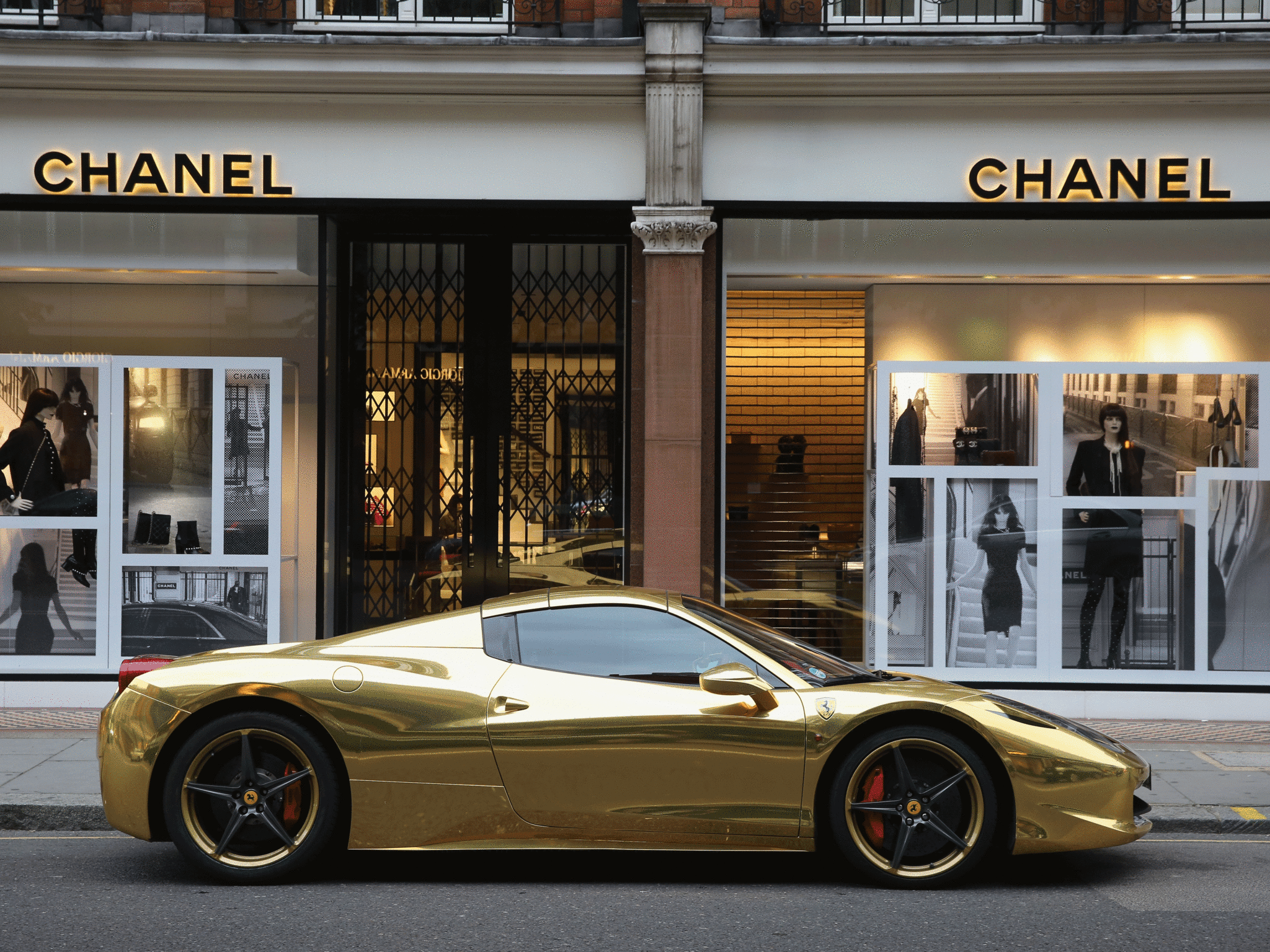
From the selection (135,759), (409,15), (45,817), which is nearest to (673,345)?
(409,15)

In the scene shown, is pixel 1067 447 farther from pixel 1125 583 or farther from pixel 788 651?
pixel 788 651

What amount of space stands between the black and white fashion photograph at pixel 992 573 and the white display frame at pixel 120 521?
17.3 feet

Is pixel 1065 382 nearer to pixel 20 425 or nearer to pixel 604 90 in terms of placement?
pixel 604 90

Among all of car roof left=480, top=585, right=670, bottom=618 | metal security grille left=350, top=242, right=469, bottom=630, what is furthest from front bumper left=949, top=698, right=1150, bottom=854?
metal security grille left=350, top=242, right=469, bottom=630

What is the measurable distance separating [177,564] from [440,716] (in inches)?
216

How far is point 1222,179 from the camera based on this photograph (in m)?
9.73

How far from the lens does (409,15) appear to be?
33.6 feet

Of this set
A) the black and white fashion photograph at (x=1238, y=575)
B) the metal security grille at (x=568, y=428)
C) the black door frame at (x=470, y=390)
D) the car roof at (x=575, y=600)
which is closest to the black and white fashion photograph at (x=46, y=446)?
the black door frame at (x=470, y=390)

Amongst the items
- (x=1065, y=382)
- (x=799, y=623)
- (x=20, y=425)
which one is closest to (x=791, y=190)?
(x=1065, y=382)

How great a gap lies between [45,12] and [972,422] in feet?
25.6

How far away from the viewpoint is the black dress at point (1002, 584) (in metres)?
10.1

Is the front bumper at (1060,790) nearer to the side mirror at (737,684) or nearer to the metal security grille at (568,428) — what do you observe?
the side mirror at (737,684)

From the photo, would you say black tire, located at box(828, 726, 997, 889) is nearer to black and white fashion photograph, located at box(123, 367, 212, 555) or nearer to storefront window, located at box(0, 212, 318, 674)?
storefront window, located at box(0, 212, 318, 674)

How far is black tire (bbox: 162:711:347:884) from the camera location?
548 centimetres
